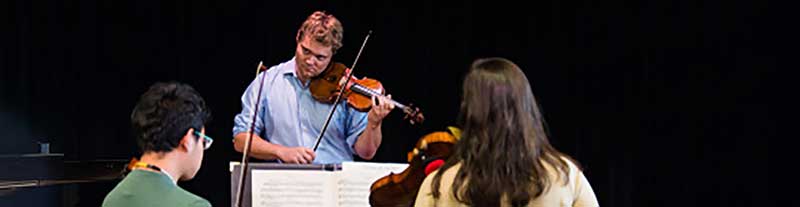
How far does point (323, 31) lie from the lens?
349 centimetres

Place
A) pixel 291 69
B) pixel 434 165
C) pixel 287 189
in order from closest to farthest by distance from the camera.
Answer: pixel 434 165, pixel 287 189, pixel 291 69

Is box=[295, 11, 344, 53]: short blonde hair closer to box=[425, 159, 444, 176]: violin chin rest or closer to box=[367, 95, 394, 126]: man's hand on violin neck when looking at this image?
box=[367, 95, 394, 126]: man's hand on violin neck

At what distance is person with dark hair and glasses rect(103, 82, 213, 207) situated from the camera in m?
2.00

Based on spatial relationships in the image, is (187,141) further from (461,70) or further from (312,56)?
(461,70)

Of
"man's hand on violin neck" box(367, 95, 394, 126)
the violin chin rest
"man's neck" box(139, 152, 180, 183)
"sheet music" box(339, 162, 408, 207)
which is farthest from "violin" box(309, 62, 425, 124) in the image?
"man's neck" box(139, 152, 180, 183)

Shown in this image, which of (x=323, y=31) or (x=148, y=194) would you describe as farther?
(x=323, y=31)

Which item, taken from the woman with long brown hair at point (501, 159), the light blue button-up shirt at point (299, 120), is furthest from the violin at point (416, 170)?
the light blue button-up shirt at point (299, 120)

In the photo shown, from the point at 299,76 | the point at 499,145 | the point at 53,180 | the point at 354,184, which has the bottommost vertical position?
the point at 53,180

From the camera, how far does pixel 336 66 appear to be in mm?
3559

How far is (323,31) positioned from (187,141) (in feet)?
4.71

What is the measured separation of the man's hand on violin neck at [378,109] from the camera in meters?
3.37

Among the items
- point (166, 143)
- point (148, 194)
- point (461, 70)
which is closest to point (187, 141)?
point (166, 143)

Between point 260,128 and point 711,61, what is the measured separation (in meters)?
2.23

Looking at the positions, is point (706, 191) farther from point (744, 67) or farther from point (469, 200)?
point (469, 200)
